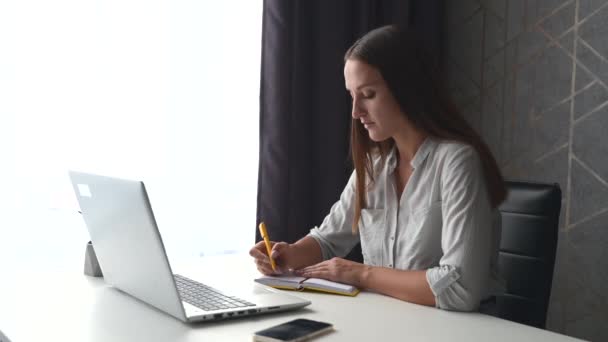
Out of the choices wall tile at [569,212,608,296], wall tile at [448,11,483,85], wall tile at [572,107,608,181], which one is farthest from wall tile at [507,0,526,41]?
wall tile at [569,212,608,296]

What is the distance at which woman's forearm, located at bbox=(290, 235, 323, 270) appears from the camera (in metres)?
1.77

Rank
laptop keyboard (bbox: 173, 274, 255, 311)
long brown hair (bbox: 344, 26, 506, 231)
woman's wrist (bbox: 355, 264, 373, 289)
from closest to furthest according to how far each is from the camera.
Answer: laptop keyboard (bbox: 173, 274, 255, 311) < woman's wrist (bbox: 355, 264, 373, 289) < long brown hair (bbox: 344, 26, 506, 231)

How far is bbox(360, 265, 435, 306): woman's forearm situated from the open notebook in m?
0.04

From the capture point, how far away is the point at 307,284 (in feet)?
5.03

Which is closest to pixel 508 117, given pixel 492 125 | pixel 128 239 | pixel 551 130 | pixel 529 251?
pixel 492 125

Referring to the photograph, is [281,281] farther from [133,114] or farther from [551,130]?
[551,130]

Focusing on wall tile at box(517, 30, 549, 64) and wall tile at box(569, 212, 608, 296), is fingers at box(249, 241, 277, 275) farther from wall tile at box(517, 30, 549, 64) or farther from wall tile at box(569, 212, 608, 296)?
wall tile at box(517, 30, 549, 64)

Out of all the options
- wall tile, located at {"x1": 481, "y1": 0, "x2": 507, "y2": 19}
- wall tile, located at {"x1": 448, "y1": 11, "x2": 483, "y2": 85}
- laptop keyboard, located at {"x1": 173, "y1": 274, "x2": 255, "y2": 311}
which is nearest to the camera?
laptop keyboard, located at {"x1": 173, "y1": 274, "x2": 255, "y2": 311}

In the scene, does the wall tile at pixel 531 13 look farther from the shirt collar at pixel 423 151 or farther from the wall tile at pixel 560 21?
the shirt collar at pixel 423 151

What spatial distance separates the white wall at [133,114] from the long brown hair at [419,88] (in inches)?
32.0

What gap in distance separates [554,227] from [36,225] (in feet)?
4.79

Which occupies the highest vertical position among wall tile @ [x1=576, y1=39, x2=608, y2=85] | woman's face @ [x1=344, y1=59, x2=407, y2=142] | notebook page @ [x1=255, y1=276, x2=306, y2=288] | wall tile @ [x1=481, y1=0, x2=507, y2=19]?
wall tile @ [x1=481, y1=0, x2=507, y2=19]

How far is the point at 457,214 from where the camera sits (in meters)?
1.52

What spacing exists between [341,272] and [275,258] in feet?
0.71
